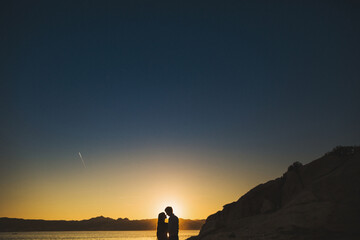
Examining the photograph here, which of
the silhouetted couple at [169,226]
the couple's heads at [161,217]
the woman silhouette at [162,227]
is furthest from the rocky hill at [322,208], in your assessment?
the couple's heads at [161,217]

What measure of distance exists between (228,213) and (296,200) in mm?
18814

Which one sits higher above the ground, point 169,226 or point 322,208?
point 322,208

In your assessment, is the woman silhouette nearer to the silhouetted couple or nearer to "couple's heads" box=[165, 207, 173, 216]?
the silhouetted couple

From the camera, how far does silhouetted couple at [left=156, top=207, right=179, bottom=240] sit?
1159 cm

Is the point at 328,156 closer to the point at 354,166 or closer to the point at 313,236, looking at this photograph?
the point at 354,166

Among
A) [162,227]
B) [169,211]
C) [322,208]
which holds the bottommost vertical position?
[162,227]

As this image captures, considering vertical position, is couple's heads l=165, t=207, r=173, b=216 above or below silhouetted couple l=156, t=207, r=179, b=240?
above

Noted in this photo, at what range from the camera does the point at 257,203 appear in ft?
103

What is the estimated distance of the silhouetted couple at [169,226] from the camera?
11586mm

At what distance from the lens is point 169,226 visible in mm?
11641

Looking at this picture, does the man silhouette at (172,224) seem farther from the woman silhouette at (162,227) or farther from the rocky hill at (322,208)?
the rocky hill at (322,208)

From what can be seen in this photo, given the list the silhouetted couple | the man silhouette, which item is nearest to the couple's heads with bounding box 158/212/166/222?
the silhouetted couple

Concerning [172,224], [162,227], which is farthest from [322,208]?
[162,227]

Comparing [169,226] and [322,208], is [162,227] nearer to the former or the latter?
[169,226]
